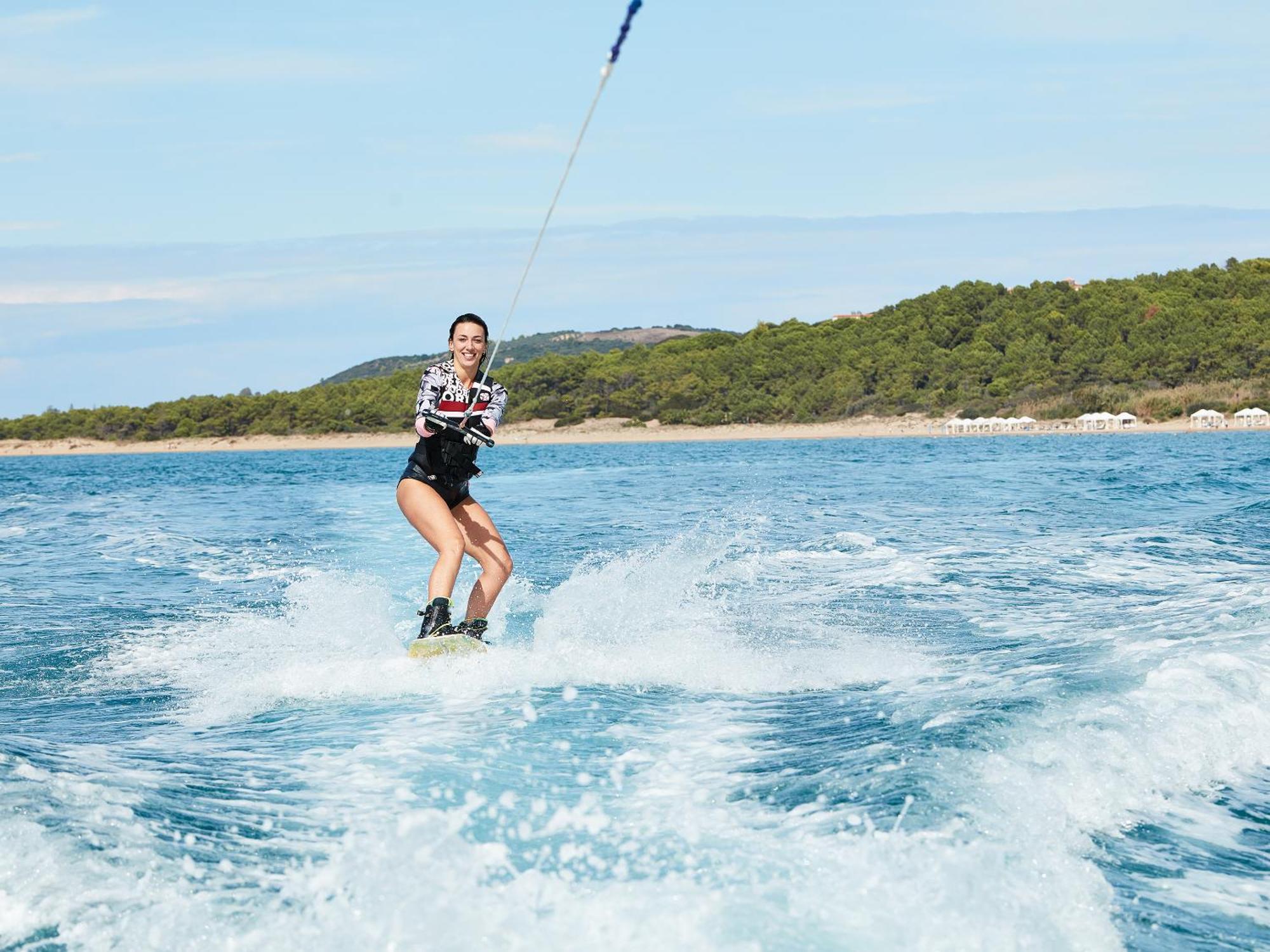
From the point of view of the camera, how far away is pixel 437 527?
6484 mm

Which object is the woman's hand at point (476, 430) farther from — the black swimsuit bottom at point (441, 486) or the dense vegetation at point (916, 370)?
the dense vegetation at point (916, 370)

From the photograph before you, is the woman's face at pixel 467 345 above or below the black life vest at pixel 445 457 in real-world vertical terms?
above

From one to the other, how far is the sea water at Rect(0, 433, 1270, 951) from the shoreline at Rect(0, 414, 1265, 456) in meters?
61.8

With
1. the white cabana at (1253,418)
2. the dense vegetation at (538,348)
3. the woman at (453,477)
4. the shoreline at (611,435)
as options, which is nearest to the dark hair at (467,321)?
the woman at (453,477)

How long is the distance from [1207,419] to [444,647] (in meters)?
71.9

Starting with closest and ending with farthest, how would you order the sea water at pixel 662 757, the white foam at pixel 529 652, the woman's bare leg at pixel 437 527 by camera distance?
the sea water at pixel 662 757, the white foam at pixel 529 652, the woman's bare leg at pixel 437 527

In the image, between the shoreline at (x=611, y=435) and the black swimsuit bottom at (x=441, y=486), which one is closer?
the black swimsuit bottom at (x=441, y=486)

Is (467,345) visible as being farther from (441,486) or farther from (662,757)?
(662,757)

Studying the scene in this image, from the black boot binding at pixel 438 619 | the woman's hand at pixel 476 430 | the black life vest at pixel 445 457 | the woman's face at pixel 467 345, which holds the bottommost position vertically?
the black boot binding at pixel 438 619

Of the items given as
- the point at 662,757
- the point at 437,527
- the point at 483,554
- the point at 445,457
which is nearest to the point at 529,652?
the point at 483,554

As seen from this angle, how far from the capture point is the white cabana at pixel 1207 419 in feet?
226

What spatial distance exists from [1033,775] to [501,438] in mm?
88827

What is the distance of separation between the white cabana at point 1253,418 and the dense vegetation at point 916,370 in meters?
5.66

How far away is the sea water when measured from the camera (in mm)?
3133
